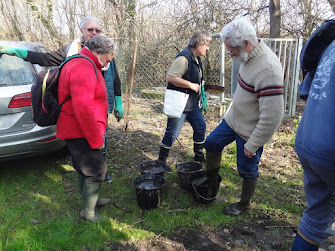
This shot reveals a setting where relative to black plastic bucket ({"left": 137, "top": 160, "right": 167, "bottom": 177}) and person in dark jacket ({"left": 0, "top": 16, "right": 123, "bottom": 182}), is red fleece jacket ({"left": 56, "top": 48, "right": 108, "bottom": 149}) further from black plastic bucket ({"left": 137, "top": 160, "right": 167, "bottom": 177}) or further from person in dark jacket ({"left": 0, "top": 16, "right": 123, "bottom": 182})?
black plastic bucket ({"left": 137, "top": 160, "right": 167, "bottom": 177})

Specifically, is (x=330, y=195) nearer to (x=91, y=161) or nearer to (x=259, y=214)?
(x=259, y=214)

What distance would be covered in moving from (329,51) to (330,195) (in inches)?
34.0

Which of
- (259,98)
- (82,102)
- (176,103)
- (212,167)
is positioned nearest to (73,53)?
(82,102)

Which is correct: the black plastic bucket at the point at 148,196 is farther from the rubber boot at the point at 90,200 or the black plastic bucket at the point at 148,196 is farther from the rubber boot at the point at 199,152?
the rubber boot at the point at 199,152

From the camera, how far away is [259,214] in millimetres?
2867

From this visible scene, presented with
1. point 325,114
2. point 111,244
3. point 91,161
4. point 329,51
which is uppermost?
point 329,51

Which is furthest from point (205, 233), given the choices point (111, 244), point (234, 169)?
point (234, 169)

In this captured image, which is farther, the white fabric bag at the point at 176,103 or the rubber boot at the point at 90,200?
the white fabric bag at the point at 176,103

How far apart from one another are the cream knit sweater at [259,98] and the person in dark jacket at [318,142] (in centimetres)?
36

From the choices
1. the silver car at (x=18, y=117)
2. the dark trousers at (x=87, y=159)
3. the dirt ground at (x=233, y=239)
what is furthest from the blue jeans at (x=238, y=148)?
the silver car at (x=18, y=117)

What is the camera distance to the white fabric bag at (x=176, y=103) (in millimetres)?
3471

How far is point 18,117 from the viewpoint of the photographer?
10.1 feet

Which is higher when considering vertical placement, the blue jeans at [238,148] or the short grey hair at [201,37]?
the short grey hair at [201,37]

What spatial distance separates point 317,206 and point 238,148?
1.04 meters
